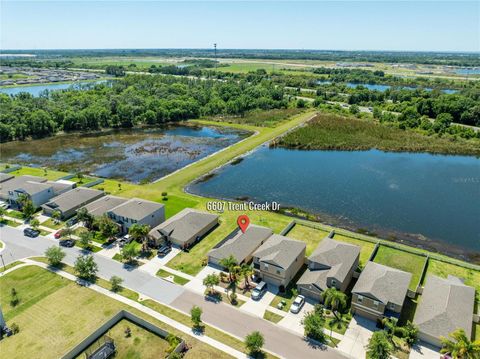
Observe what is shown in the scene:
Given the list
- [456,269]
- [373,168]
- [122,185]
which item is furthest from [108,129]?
[456,269]

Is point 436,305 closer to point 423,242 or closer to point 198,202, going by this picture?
point 423,242

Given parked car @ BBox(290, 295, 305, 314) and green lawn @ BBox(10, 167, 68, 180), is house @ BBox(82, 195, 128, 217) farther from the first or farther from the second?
parked car @ BBox(290, 295, 305, 314)

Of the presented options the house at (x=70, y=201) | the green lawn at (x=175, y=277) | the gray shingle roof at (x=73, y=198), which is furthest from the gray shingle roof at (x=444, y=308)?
the gray shingle roof at (x=73, y=198)

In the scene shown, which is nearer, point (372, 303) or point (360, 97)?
point (372, 303)

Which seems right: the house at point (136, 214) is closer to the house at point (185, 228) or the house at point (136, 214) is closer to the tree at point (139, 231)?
the house at point (185, 228)

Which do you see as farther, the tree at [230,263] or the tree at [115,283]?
the tree at [115,283]

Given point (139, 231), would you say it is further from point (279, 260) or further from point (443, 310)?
point (443, 310)
